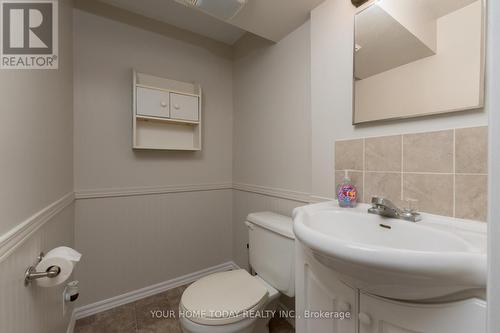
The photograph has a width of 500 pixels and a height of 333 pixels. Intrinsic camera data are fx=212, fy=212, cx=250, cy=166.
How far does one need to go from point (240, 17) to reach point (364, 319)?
155 centimetres

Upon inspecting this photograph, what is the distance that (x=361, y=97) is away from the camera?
1.04 metres

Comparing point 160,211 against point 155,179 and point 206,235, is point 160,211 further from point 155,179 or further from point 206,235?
point 206,235

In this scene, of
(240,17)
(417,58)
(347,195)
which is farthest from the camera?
(240,17)

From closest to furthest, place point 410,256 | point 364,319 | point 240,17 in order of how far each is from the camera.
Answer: point 410,256, point 364,319, point 240,17

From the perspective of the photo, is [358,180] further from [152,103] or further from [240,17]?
[152,103]

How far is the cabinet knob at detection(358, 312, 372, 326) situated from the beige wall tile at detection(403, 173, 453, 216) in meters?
0.47

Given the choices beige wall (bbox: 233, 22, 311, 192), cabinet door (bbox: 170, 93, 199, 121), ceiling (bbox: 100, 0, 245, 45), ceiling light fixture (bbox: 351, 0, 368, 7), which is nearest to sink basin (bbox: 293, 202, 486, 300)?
beige wall (bbox: 233, 22, 311, 192)

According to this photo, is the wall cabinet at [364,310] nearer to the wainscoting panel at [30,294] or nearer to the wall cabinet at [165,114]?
the wainscoting panel at [30,294]

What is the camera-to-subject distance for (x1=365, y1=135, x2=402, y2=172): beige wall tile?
90 centimetres

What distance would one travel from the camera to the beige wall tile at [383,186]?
0.90 meters

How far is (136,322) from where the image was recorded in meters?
1.43

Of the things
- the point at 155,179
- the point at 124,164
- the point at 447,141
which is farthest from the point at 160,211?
the point at 447,141

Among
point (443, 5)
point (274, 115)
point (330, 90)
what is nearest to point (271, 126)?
point (274, 115)

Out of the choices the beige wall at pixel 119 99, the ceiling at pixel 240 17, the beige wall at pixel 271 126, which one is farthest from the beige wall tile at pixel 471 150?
the beige wall at pixel 119 99
